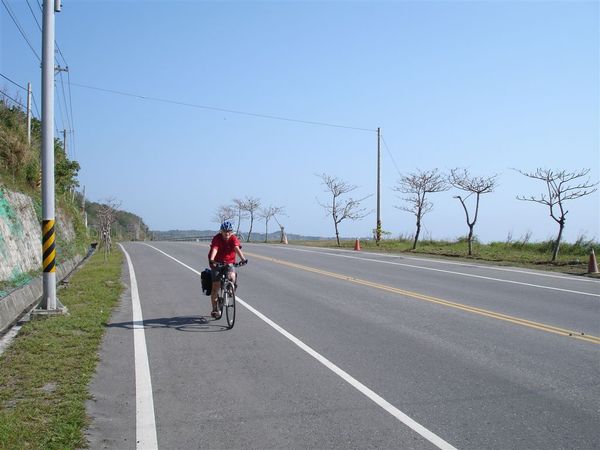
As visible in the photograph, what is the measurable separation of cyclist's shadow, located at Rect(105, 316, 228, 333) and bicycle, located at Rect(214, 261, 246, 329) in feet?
0.72

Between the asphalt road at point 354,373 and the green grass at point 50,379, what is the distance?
0.73 feet

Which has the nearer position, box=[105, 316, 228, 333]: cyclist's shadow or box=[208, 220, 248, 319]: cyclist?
box=[105, 316, 228, 333]: cyclist's shadow

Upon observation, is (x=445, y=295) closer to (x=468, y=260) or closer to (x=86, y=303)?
(x=86, y=303)

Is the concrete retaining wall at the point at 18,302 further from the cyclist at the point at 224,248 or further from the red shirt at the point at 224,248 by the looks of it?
the red shirt at the point at 224,248

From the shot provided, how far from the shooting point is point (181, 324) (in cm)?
1042

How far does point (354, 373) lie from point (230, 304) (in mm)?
3584

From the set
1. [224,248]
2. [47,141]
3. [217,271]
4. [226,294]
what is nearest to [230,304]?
[226,294]

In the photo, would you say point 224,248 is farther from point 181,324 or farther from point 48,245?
point 48,245

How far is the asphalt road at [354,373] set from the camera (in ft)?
17.3

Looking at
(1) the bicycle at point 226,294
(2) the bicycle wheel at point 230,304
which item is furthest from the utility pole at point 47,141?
(2) the bicycle wheel at point 230,304

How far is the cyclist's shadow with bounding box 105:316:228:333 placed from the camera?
33.0ft

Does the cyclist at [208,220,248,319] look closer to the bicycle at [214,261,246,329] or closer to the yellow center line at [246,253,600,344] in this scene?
the bicycle at [214,261,246,329]

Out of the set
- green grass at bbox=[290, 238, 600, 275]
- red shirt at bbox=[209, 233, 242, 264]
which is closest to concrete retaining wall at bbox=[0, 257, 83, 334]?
red shirt at bbox=[209, 233, 242, 264]

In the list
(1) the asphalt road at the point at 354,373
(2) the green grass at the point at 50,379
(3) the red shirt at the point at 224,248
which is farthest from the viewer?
(3) the red shirt at the point at 224,248
